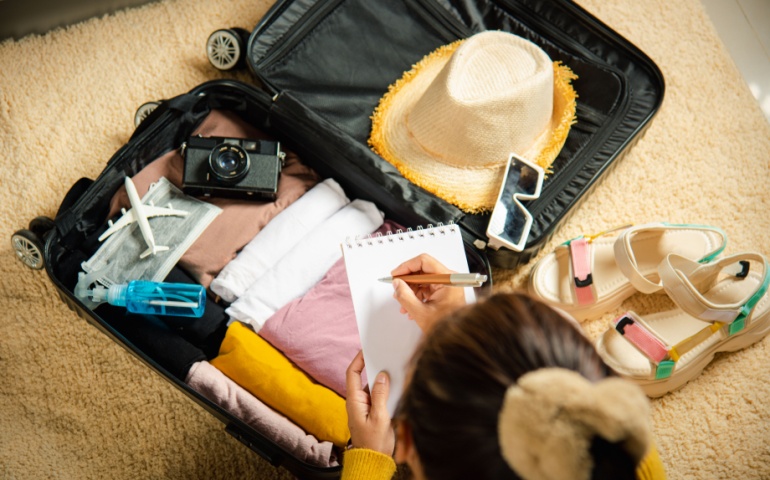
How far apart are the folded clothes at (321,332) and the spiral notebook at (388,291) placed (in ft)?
0.42

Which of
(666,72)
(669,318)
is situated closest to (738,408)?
(669,318)

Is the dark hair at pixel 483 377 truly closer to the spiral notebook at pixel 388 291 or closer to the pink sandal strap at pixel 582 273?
the spiral notebook at pixel 388 291

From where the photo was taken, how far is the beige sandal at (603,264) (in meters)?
1.03

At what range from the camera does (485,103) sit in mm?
958

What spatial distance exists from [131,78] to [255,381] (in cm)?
73

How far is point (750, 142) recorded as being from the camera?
1204mm

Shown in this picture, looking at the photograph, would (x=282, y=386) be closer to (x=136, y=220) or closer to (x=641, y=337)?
(x=136, y=220)

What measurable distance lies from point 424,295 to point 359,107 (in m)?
0.46

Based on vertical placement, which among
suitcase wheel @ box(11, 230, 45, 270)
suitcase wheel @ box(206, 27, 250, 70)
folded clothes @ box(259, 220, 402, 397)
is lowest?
folded clothes @ box(259, 220, 402, 397)

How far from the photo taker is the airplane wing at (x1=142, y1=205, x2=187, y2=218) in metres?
0.95

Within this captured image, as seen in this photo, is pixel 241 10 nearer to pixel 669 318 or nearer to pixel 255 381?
pixel 255 381

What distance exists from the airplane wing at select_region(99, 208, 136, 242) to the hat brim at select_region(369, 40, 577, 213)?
0.43 meters

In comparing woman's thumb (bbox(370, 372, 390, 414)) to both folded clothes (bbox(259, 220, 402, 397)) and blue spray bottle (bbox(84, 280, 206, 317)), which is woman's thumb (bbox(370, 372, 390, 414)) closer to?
folded clothes (bbox(259, 220, 402, 397))

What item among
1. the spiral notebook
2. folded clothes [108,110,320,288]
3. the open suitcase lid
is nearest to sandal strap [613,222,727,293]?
the open suitcase lid
